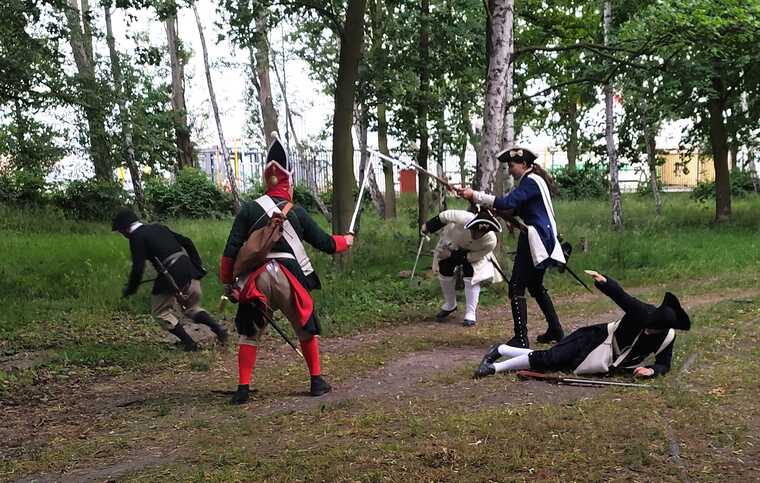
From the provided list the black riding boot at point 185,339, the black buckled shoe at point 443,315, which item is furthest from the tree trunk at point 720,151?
the black riding boot at point 185,339

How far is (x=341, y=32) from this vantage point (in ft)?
37.7

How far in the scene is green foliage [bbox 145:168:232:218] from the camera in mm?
22094

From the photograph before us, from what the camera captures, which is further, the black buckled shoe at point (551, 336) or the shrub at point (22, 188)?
the shrub at point (22, 188)

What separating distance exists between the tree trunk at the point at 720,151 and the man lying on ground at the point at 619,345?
12.9 meters

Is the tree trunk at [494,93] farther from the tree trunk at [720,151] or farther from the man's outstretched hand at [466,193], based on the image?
the tree trunk at [720,151]

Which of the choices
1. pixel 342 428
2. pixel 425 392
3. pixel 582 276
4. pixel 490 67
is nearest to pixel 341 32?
pixel 490 67

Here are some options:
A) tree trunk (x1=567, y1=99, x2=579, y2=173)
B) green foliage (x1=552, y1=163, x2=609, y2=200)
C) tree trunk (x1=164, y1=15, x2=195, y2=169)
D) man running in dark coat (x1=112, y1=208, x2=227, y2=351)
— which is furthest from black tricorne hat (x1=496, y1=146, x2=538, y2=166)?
green foliage (x1=552, y1=163, x2=609, y2=200)

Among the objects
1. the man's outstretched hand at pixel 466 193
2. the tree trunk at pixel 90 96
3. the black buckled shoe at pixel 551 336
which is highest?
the tree trunk at pixel 90 96

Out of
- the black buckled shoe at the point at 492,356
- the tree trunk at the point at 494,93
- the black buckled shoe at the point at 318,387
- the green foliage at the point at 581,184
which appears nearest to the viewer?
the black buckled shoe at the point at 318,387

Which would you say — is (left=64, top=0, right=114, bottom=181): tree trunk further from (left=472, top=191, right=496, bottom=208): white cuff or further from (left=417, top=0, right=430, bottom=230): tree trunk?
(left=472, top=191, right=496, bottom=208): white cuff

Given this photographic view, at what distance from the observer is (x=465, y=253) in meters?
8.78

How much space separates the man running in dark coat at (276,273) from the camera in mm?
5535

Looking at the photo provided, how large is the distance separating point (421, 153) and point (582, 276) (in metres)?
4.18

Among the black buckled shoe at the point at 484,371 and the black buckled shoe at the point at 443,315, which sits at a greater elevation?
the black buckled shoe at the point at 484,371
